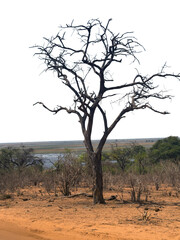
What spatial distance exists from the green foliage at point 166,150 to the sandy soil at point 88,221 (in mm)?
19940

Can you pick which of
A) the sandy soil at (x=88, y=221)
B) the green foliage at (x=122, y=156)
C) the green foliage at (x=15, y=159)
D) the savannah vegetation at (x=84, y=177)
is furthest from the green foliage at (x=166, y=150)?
the sandy soil at (x=88, y=221)

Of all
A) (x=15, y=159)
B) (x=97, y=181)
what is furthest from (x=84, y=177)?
(x=15, y=159)

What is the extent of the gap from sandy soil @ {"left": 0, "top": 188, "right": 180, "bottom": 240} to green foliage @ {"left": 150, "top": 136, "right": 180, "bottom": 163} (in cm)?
1994

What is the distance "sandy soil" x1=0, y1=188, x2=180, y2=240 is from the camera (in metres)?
6.20

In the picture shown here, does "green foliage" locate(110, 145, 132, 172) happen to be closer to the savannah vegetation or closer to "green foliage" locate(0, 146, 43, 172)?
the savannah vegetation

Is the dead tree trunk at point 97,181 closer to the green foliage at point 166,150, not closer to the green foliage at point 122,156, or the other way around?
the green foliage at point 122,156

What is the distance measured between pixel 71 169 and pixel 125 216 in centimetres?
450

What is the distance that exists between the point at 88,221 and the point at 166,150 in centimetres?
2443

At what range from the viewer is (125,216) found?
7820 mm

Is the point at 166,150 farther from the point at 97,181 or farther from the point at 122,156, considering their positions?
the point at 97,181

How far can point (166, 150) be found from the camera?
1192 inches

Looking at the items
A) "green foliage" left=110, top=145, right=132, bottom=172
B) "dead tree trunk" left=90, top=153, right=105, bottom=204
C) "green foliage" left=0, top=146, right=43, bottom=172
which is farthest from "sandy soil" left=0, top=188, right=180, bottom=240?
"green foliage" left=0, top=146, right=43, bottom=172

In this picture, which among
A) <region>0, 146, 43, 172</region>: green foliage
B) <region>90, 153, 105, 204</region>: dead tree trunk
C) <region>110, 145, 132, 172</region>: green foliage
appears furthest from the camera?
<region>0, 146, 43, 172</region>: green foliage

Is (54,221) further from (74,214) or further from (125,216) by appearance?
(125,216)
